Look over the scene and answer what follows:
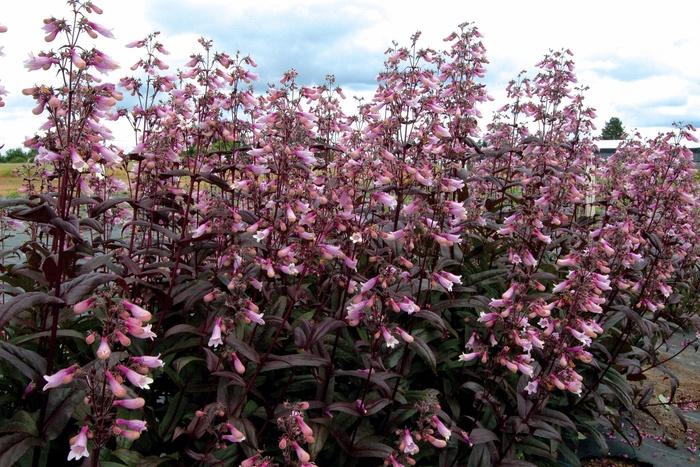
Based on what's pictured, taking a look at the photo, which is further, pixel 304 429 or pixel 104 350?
pixel 304 429

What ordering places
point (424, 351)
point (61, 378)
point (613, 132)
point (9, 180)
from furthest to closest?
1. point (613, 132)
2. point (9, 180)
3. point (424, 351)
4. point (61, 378)

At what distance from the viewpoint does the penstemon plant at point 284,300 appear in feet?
8.91

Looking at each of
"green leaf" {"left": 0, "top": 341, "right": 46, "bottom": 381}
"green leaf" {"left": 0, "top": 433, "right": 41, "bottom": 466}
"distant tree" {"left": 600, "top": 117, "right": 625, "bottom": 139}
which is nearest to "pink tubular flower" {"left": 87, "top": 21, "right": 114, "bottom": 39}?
"green leaf" {"left": 0, "top": 341, "right": 46, "bottom": 381}

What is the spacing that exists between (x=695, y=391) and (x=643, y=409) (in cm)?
198

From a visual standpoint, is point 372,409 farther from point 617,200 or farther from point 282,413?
point 617,200

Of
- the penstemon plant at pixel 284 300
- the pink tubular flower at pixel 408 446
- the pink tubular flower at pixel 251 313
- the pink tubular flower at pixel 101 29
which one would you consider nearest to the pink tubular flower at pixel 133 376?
the penstemon plant at pixel 284 300

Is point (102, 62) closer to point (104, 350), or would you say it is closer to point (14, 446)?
point (104, 350)

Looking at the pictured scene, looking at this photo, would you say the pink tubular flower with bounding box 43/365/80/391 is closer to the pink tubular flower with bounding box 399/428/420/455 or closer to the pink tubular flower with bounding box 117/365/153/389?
the pink tubular flower with bounding box 117/365/153/389

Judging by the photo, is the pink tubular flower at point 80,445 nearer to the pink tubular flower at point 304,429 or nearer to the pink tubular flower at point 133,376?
the pink tubular flower at point 133,376

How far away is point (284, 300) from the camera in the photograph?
3.76 metres

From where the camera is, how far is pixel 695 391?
6664 millimetres

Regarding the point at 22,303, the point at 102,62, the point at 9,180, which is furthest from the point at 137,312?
the point at 9,180

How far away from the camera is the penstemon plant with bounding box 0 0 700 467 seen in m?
2.71

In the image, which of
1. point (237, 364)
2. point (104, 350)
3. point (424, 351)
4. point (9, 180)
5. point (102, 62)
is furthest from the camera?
point (9, 180)
